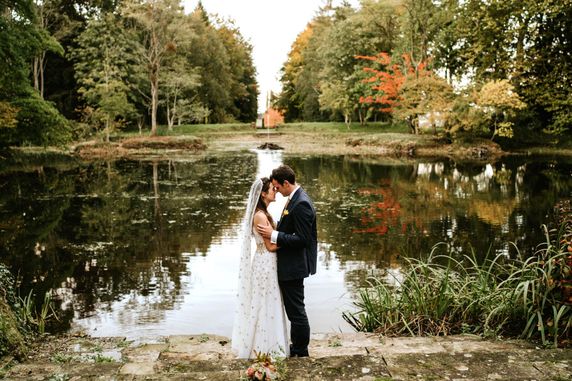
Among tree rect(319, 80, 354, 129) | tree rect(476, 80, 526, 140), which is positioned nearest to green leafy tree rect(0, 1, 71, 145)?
tree rect(476, 80, 526, 140)

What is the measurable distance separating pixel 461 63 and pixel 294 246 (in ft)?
128

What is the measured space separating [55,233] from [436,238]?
821cm

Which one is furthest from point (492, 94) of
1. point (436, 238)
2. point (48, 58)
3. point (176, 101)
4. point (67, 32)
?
point (48, 58)

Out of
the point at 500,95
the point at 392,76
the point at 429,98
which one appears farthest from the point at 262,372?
the point at 392,76

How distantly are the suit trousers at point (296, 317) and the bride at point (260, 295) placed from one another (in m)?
0.06

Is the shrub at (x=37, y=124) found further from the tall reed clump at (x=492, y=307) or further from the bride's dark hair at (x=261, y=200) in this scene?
the bride's dark hair at (x=261, y=200)

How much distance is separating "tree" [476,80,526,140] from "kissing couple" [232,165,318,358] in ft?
94.1

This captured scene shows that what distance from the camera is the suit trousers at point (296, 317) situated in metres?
4.38

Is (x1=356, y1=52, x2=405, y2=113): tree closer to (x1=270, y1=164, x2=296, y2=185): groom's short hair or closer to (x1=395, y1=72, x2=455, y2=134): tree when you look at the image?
(x1=395, y1=72, x2=455, y2=134): tree

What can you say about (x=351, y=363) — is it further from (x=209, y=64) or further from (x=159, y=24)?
(x=209, y=64)

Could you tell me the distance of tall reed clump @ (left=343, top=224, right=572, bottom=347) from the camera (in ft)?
14.3

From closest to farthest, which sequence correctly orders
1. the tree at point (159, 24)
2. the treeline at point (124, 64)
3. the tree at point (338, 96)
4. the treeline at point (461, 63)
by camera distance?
the treeline at point (461, 63)
the treeline at point (124, 64)
the tree at point (159, 24)
the tree at point (338, 96)

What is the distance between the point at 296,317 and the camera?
4.39m

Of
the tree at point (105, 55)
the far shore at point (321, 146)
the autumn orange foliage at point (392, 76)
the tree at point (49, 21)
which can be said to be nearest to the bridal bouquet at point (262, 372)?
the far shore at point (321, 146)
